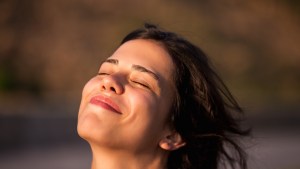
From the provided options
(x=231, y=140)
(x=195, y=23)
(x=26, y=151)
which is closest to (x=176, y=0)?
(x=195, y=23)

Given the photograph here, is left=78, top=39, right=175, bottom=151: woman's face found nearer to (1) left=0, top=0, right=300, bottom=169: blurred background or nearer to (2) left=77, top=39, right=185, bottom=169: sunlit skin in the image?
(2) left=77, top=39, right=185, bottom=169: sunlit skin

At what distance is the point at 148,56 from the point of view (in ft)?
10.6

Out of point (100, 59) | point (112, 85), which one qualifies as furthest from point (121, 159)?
point (100, 59)

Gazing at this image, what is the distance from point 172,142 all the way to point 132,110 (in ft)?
1.24

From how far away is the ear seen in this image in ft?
10.6

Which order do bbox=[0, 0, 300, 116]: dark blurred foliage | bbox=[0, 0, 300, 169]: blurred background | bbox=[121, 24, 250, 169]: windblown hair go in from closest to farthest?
1. bbox=[121, 24, 250, 169]: windblown hair
2. bbox=[0, 0, 300, 169]: blurred background
3. bbox=[0, 0, 300, 116]: dark blurred foliage

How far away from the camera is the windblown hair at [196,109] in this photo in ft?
11.0

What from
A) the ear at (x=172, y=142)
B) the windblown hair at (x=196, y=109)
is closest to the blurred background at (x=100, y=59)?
the windblown hair at (x=196, y=109)

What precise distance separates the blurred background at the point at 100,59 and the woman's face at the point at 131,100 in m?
6.11

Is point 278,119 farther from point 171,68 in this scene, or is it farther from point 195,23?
point 171,68

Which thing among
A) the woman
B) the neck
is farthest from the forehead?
the neck

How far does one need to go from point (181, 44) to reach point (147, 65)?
296mm

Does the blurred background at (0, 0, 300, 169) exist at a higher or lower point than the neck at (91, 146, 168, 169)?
lower

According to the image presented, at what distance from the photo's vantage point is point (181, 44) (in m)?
3.39
